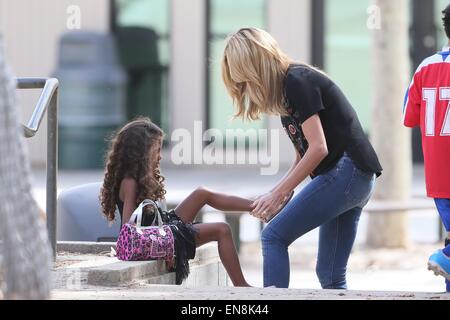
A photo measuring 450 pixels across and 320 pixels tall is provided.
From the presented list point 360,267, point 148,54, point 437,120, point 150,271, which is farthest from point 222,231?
point 148,54

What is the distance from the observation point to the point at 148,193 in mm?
5742

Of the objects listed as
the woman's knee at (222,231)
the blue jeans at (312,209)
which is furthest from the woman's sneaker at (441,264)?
the woman's knee at (222,231)

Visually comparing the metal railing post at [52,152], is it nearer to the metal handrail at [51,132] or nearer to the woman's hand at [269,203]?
the metal handrail at [51,132]

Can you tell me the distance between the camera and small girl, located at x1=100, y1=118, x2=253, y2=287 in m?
5.73

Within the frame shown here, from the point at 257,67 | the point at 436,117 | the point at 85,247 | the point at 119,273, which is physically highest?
the point at 257,67

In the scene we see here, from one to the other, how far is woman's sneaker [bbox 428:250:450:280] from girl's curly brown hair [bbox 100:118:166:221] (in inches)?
67.9

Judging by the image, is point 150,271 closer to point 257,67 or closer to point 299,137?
point 299,137

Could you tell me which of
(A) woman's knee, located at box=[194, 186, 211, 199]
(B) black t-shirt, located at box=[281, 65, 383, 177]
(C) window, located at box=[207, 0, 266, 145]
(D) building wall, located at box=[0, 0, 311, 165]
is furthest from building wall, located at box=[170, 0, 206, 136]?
(B) black t-shirt, located at box=[281, 65, 383, 177]

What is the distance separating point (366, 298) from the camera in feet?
14.3

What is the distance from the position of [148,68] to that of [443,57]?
573 inches

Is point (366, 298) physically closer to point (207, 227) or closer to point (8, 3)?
point (207, 227)

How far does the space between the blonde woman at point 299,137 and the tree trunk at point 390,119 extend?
5572 mm

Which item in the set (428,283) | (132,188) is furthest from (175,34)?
(132,188)

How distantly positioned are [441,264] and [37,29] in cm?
1557
